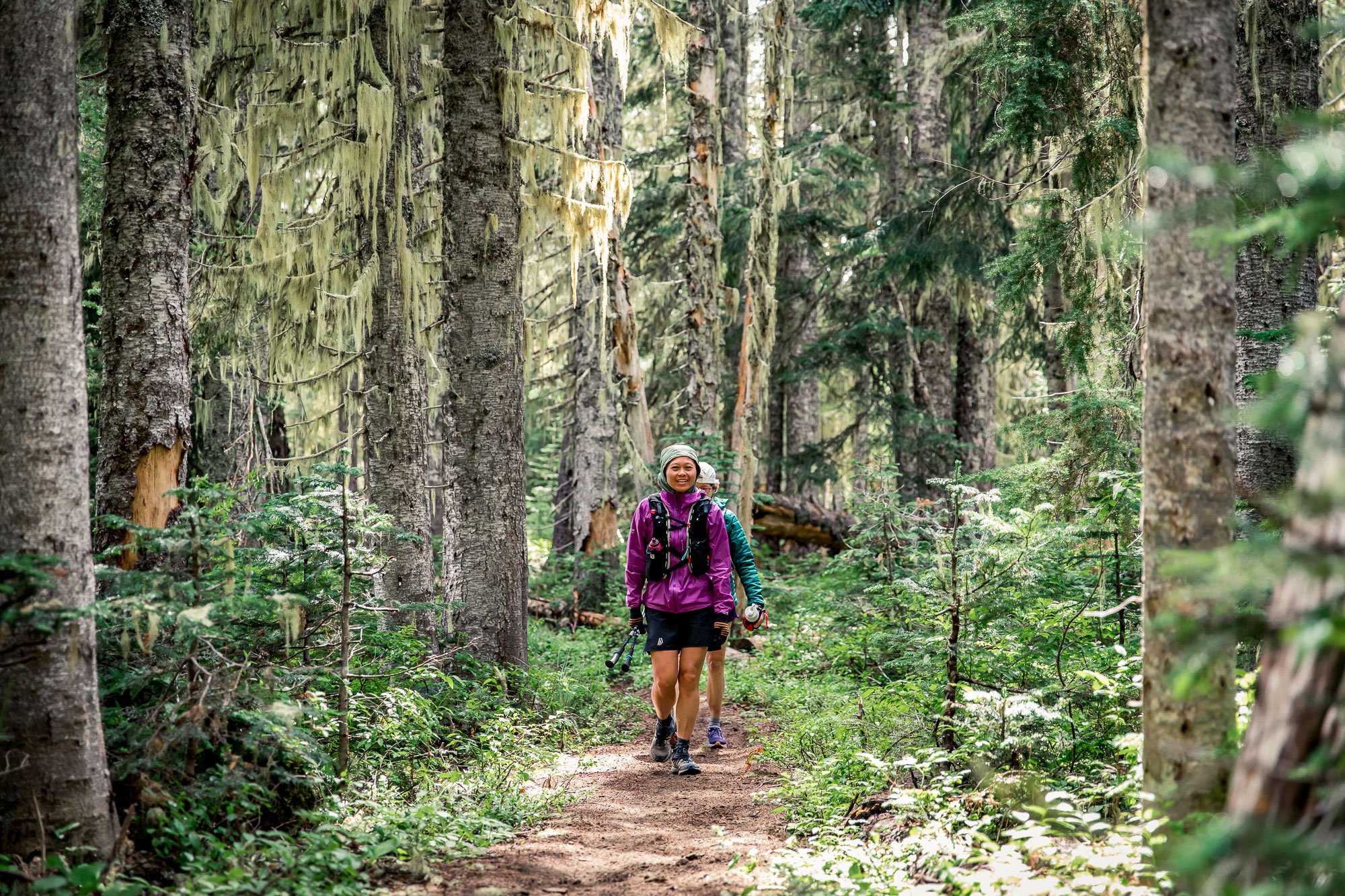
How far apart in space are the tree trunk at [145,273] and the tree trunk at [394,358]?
3256 mm

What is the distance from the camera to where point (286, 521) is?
16.8 feet

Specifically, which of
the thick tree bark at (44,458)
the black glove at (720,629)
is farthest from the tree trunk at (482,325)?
the thick tree bark at (44,458)

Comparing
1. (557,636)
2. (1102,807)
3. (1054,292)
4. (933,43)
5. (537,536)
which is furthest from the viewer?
(537,536)

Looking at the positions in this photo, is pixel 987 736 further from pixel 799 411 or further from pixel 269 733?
pixel 799 411

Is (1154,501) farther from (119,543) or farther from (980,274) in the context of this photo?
(980,274)

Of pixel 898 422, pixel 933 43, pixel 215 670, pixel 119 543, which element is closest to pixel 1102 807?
pixel 215 670

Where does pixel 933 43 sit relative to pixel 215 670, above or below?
above

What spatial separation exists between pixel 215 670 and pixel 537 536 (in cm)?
2119

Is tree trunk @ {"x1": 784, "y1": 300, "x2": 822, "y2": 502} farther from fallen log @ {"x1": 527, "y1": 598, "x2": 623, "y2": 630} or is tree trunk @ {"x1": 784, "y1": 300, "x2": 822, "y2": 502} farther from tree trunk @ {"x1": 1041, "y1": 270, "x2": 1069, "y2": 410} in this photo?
fallen log @ {"x1": 527, "y1": 598, "x2": 623, "y2": 630}

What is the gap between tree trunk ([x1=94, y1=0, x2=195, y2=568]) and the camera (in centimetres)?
533

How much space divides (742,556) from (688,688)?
105 cm

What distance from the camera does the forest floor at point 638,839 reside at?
432 centimetres

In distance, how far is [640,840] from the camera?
17.0ft

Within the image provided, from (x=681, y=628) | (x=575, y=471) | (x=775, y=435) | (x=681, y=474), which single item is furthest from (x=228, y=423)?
(x=775, y=435)
